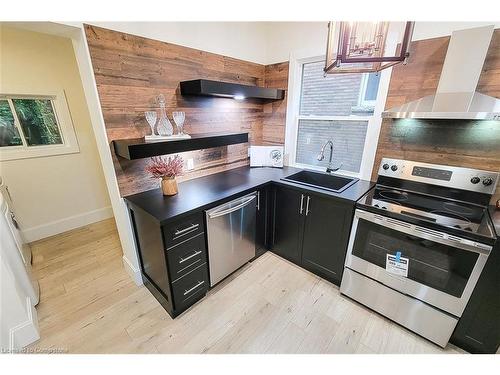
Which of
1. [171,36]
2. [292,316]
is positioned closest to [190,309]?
[292,316]

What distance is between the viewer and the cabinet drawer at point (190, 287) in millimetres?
1658

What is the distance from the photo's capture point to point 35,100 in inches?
101

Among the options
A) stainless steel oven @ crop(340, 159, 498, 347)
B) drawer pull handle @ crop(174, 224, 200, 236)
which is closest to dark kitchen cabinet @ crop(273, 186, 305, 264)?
stainless steel oven @ crop(340, 159, 498, 347)

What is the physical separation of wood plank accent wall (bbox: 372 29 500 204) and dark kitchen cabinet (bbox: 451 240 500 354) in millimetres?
706

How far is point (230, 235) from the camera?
193 centimetres

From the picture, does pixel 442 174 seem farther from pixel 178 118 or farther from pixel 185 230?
pixel 178 118

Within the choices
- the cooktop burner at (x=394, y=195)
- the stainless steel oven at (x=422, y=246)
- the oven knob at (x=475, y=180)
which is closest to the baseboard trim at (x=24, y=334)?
the stainless steel oven at (x=422, y=246)

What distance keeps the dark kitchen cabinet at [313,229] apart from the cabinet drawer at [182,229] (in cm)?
Answer: 91

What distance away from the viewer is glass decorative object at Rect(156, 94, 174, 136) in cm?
178

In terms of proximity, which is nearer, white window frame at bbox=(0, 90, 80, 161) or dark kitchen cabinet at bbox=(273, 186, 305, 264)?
dark kitchen cabinet at bbox=(273, 186, 305, 264)

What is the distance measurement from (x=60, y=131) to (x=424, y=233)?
398 centimetres

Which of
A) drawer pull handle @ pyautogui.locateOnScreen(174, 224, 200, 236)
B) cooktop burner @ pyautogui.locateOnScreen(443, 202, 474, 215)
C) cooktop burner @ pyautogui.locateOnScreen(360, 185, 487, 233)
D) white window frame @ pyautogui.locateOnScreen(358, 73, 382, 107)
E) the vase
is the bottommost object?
drawer pull handle @ pyautogui.locateOnScreen(174, 224, 200, 236)

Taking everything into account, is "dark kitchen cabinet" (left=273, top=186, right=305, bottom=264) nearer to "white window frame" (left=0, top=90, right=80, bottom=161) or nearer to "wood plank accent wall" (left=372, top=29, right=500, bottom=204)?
"wood plank accent wall" (left=372, top=29, right=500, bottom=204)
